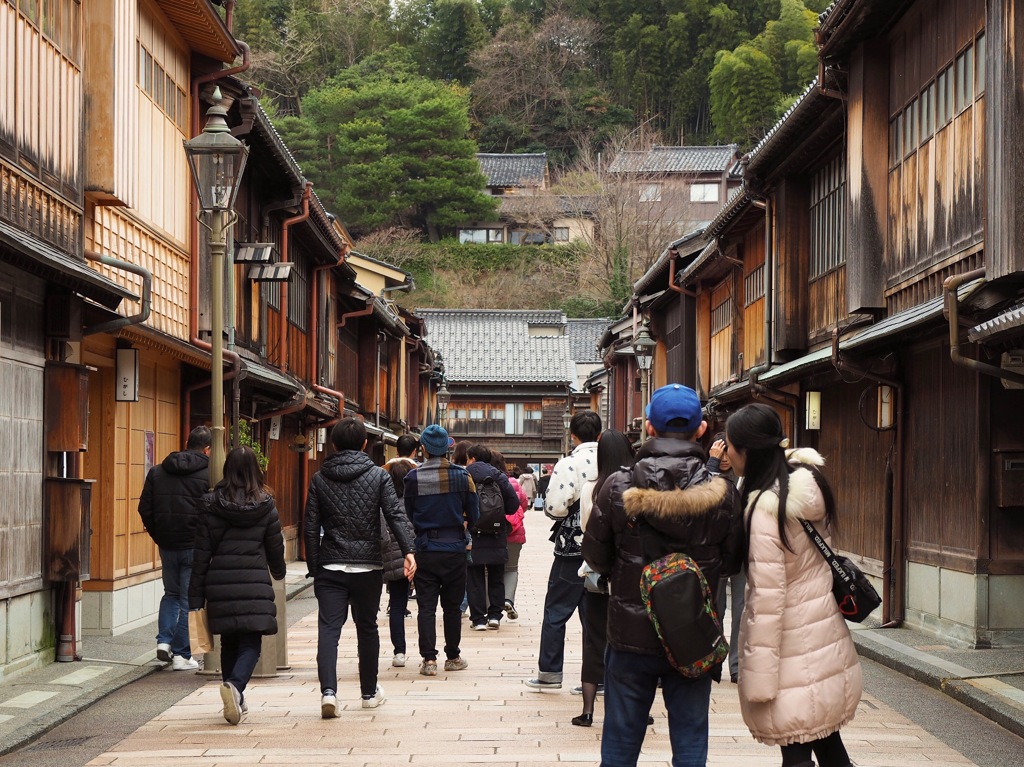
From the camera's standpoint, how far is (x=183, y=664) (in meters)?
10.8

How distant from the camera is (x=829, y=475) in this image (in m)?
18.1

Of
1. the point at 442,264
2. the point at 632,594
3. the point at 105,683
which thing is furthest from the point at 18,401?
the point at 442,264

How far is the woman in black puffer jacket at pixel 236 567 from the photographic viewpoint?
806 centimetres

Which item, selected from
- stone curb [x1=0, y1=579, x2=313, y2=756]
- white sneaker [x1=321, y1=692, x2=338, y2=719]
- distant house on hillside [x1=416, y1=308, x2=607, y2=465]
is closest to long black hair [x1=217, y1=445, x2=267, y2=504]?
white sneaker [x1=321, y1=692, x2=338, y2=719]

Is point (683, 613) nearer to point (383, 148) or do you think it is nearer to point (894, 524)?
point (894, 524)

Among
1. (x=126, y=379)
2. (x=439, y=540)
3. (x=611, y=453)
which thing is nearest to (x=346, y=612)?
(x=439, y=540)

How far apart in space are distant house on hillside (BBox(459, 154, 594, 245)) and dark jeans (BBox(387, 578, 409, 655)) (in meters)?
55.8

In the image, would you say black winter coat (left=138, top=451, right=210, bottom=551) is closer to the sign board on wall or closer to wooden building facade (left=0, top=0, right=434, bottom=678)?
wooden building facade (left=0, top=0, right=434, bottom=678)

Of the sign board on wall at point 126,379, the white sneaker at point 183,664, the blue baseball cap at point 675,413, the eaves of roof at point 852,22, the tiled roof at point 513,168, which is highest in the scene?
the tiled roof at point 513,168

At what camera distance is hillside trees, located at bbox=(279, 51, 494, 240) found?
5934 centimetres

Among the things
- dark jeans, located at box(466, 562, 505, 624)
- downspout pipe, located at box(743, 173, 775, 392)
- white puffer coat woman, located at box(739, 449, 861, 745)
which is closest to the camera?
white puffer coat woman, located at box(739, 449, 861, 745)

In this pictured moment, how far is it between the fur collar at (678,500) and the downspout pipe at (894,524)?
30.0 feet

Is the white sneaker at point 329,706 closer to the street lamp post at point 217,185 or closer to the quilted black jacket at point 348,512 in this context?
the quilted black jacket at point 348,512

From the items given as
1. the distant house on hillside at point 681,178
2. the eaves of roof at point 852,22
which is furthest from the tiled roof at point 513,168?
the eaves of roof at point 852,22
